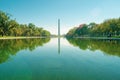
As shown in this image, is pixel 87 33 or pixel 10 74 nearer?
pixel 10 74

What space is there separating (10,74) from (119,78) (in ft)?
14.2

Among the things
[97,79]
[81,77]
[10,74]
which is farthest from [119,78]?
[10,74]

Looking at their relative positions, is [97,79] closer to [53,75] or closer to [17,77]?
[53,75]

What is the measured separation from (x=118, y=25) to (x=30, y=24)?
64.1m

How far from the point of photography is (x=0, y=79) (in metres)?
6.26

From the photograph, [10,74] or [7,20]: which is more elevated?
[7,20]

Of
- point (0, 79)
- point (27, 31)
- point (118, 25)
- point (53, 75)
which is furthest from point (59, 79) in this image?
point (27, 31)

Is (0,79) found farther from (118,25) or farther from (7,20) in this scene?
(7,20)

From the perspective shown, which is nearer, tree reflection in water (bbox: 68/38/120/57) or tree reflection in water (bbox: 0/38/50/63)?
tree reflection in water (bbox: 0/38/50/63)

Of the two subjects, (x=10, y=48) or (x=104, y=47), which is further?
(x=104, y=47)

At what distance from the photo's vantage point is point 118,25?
194 feet

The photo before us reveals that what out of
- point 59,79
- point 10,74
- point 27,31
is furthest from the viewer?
point 27,31

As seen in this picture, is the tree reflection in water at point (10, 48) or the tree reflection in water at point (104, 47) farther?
the tree reflection in water at point (104, 47)

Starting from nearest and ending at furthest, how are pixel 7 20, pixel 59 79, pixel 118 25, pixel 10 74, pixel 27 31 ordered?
pixel 59 79
pixel 10 74
pixel 118 25
pixel 7 20
pixel 27 31
